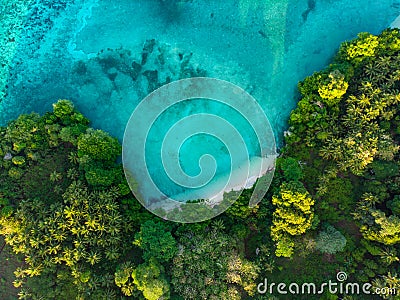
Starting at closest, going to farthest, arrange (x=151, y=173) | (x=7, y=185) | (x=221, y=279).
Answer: (x=221, y=279)
(x=7, y=185)
(x=151, y=173)

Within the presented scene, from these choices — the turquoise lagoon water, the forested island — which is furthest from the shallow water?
the forested island

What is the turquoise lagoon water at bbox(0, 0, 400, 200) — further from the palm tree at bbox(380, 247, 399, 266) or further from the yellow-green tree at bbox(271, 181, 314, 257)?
the palm tree at bbox(380, 247, 399, 266)

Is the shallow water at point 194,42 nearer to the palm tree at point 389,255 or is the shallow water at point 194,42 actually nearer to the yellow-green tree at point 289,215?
the yellow-green tree at point 289,215

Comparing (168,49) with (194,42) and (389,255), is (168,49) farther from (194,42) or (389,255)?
(389,255)

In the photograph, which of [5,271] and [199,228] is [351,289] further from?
[5,271]

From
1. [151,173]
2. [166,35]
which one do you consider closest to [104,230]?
[151,173]
